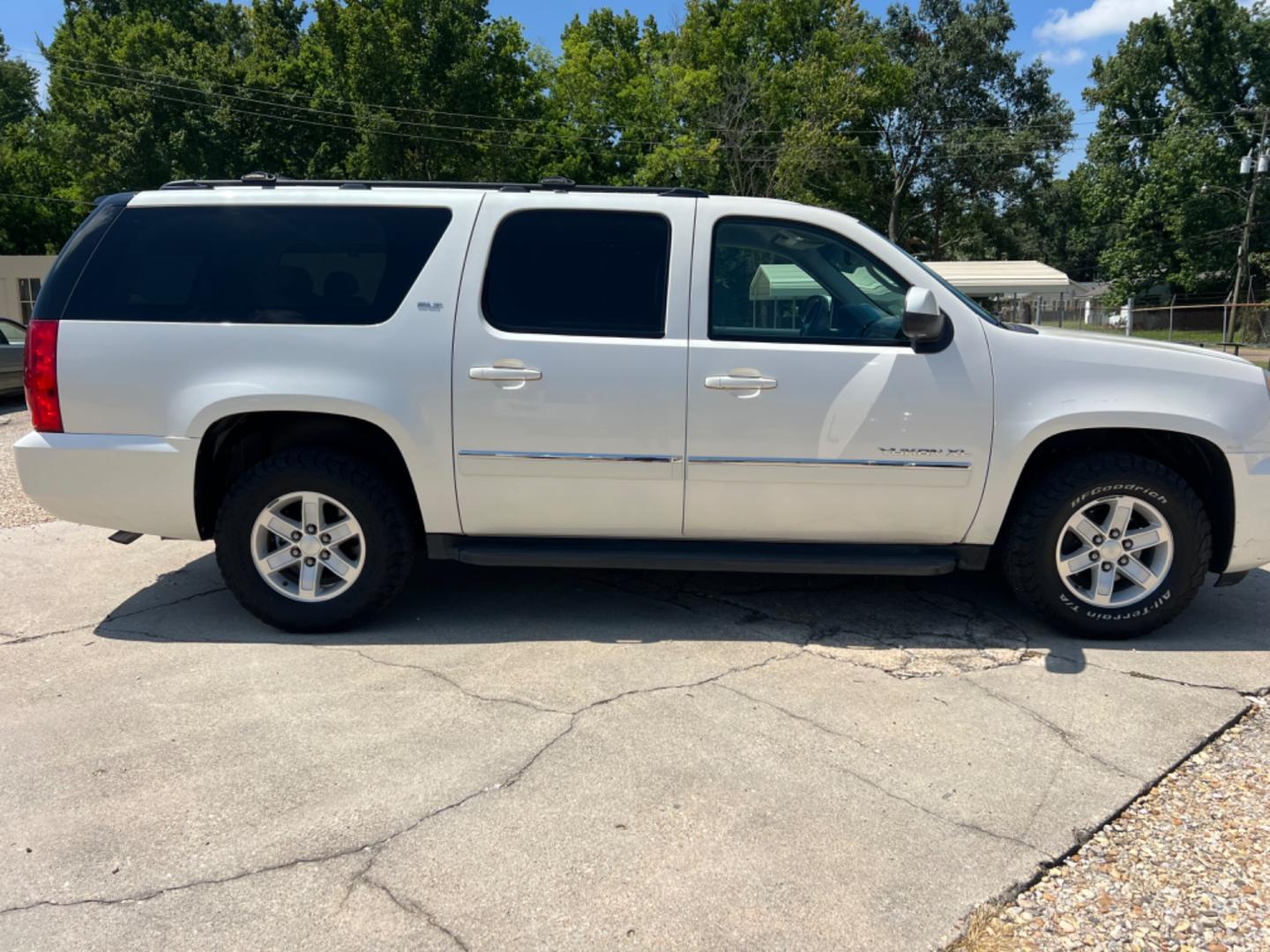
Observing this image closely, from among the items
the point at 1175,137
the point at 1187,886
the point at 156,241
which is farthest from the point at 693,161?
the point at 1187,886

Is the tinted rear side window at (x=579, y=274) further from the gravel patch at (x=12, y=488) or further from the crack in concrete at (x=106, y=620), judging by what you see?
the gravel patch at (x=12, y=488)

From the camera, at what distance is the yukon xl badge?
3.97 meters

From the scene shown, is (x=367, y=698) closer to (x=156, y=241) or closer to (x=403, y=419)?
(x=403, y=419)

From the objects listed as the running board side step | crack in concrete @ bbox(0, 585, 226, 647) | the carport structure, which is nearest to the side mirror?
the running board side step

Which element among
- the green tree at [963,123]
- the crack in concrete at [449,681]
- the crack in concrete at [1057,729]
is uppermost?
the green tree at [963,123]

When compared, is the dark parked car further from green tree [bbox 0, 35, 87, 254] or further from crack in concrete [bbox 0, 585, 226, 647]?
green tree [bbox 0, 35, 87, 254]

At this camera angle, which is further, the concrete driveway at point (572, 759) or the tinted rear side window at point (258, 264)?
the tinted rear side window at point (258, 264)

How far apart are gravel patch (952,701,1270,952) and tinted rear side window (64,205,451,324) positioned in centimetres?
334

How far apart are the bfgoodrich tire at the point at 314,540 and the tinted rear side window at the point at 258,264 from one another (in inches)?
27.8

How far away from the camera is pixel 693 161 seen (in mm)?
32375

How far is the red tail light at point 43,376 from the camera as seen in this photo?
13.0ft

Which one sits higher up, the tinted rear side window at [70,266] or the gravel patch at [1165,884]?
the tinted rear side window at [70,266]

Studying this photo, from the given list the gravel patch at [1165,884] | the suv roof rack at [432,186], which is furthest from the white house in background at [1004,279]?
the gravel patch at [1165,884]

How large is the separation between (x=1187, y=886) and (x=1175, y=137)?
170ft
